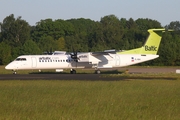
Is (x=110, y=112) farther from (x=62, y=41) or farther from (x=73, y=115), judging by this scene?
(x=62, y=41)

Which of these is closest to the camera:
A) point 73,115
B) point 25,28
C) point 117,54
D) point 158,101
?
point 73,115

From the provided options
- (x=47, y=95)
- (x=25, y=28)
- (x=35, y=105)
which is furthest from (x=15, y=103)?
(x=25, y=28)

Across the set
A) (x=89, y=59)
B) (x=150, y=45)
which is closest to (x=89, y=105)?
(x=89, y=59)

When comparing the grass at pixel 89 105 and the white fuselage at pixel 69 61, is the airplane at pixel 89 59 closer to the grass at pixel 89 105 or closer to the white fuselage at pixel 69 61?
the white fuselage at pixel 69 61

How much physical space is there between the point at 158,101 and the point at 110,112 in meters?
4.11

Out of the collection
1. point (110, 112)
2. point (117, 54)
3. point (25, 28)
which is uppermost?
point (25, 28)

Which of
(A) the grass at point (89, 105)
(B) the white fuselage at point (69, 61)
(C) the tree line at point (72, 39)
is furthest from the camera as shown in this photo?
(C) the tree line at point (72, 39)

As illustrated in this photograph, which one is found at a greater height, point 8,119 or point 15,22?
point 15,22

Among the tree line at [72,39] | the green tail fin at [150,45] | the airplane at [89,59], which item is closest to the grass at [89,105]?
the airplane at [89,59]

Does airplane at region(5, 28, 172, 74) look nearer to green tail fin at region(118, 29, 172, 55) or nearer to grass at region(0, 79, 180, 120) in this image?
green tail fin at region(118, 29, 172, 55)

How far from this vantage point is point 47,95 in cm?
2002

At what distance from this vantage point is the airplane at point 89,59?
44750mm

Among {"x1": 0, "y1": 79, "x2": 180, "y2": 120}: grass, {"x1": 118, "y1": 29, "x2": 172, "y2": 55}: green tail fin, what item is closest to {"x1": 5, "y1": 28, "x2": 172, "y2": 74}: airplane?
{"x1": 118, "y1": 29, "x2": 172, "y2": 55}: green tail fin

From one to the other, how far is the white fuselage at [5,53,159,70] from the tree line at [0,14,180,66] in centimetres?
2517
